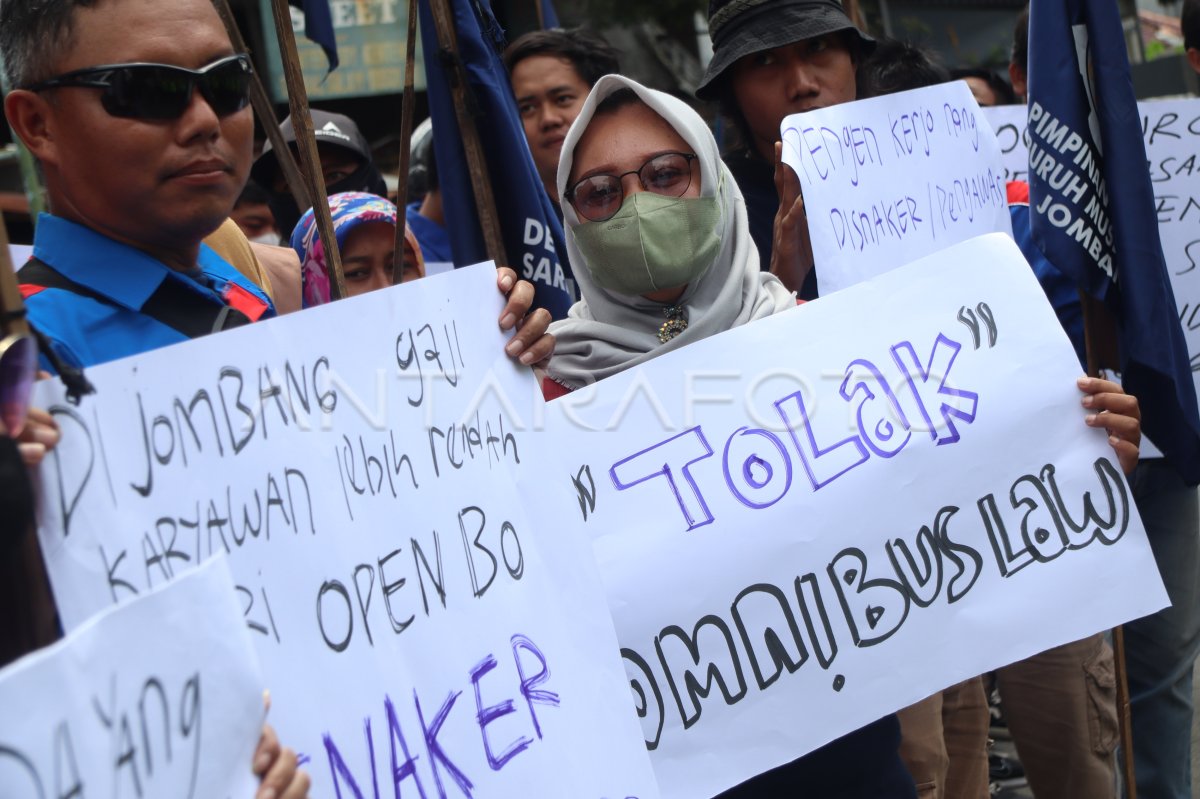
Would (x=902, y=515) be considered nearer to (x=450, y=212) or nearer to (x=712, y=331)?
(x=712, y=331)

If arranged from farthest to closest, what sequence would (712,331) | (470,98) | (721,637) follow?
(470,98) < (712,331) < (721,637)

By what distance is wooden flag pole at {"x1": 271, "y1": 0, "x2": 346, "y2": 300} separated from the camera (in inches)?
80.7

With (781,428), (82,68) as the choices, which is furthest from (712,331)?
(82,68)

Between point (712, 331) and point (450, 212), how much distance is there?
1.30 meters

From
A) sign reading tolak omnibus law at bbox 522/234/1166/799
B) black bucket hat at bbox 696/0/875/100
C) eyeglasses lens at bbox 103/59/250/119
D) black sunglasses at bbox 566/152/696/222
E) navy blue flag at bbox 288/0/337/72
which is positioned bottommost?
sign reading tolak omnibus law at bbox 522/234/1166/799

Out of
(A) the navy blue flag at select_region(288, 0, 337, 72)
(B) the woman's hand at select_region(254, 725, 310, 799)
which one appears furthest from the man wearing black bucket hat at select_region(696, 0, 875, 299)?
(B) the woman's hand at select_region(254, 725, 310, 799)

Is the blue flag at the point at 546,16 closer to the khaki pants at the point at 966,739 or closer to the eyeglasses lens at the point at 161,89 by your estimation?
the khaki pants at the point at 966,739

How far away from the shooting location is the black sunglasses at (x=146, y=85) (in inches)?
61.3

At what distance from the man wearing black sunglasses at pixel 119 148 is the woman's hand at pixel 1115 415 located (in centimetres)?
142

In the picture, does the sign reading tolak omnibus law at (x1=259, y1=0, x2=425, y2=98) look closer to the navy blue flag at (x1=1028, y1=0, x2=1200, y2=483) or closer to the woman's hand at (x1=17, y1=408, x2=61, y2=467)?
the navy blue flag at (x1=1028, y1=0, x2=1200, y2=483)

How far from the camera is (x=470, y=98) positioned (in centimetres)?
323

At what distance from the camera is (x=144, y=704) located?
1.18 m

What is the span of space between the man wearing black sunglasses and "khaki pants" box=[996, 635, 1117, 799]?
2.28m

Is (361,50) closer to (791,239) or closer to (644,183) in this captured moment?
(791,239)
